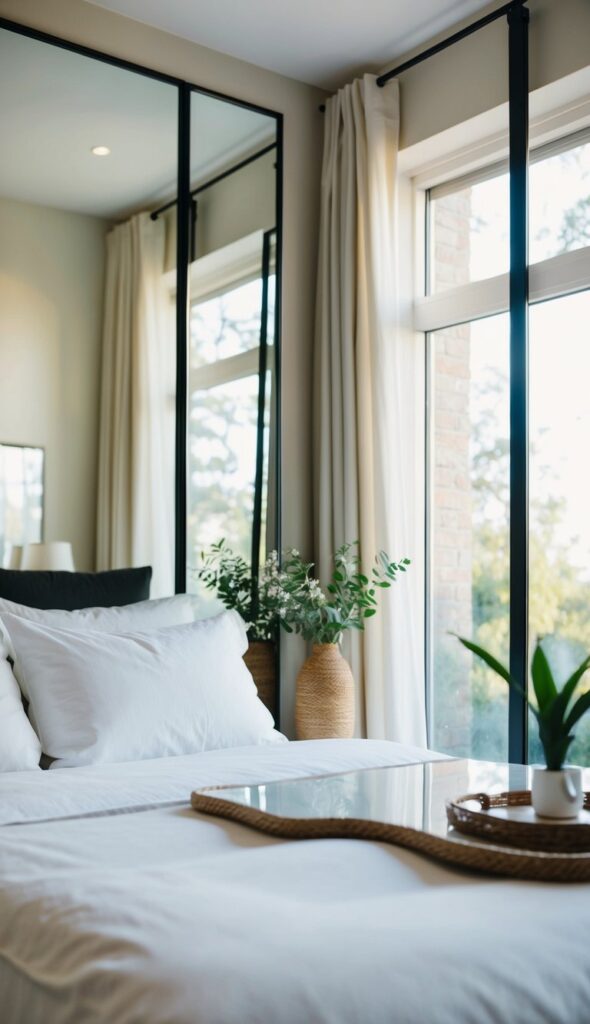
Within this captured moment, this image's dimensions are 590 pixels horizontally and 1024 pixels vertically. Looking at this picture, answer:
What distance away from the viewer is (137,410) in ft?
11.8

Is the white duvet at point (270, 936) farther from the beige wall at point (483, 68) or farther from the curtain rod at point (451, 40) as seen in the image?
the curtain rod at point (451, 40)

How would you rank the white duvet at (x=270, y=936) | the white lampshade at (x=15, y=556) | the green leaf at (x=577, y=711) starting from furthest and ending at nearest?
the white lampshade at (x=15, y=556) < the green leaf at (x=577, y=711) < the white duvet at (x=270, y=936)

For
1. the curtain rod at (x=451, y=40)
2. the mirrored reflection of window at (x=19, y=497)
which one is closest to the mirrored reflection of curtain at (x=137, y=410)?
the mirrored reflection of window at (x=19, y=497)

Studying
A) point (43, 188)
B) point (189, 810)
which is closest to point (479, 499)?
point (43, 188)

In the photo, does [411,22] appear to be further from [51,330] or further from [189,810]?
[189,810]

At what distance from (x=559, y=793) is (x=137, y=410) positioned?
2343 millimetres

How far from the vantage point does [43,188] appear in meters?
3.44

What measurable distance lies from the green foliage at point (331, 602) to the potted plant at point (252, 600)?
0.06 meters

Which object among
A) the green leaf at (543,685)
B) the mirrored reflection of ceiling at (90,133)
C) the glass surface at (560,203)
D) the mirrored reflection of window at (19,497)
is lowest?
the green leaf at (543,685)

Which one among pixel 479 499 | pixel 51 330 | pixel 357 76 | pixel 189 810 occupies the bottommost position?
pixel 189 810

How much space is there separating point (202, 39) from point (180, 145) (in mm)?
420

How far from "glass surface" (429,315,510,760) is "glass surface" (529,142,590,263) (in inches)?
12.7

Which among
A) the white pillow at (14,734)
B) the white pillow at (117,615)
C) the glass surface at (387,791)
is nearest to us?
the glass surface at (387,791)

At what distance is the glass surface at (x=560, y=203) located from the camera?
3.40 meters
